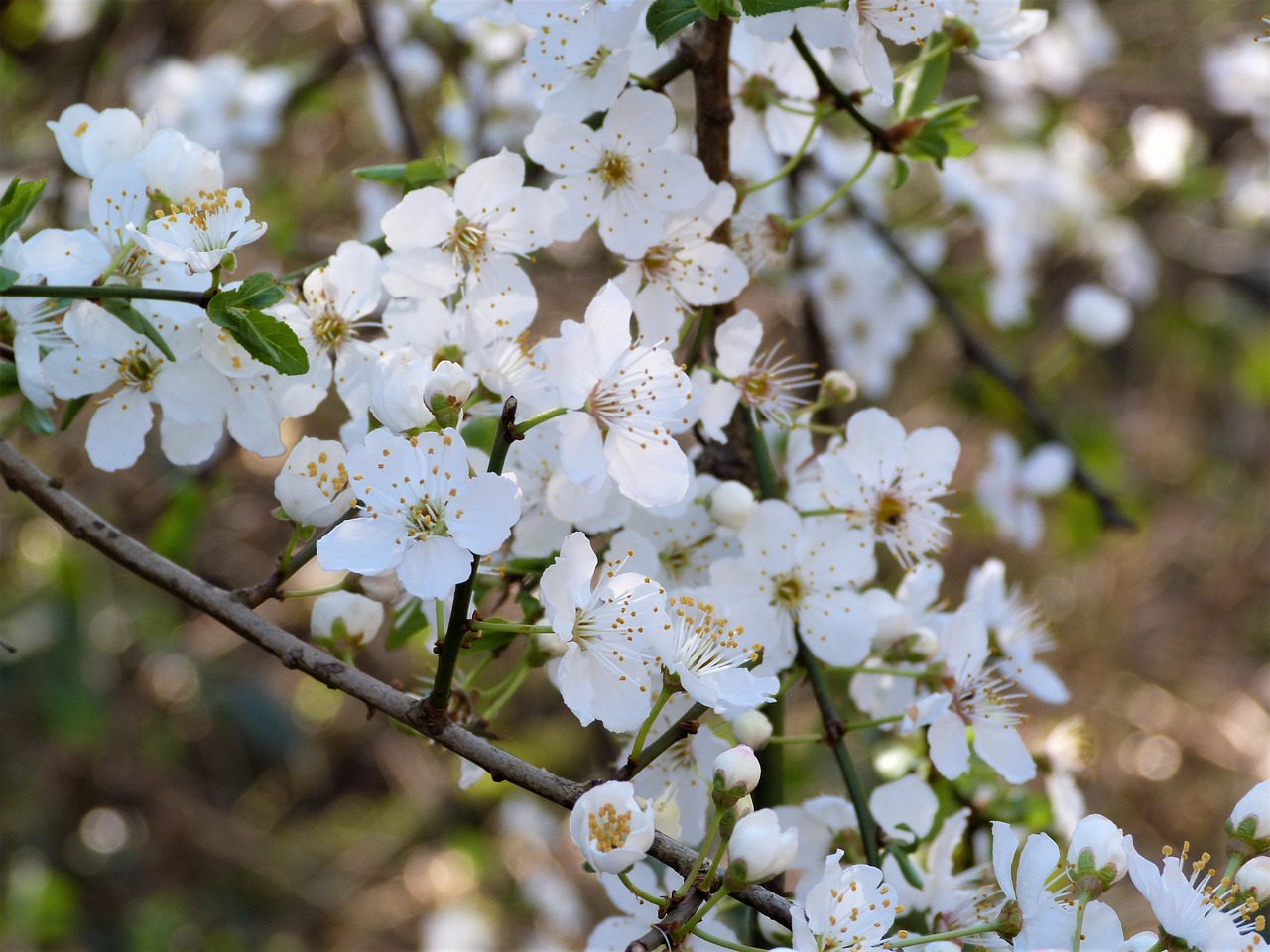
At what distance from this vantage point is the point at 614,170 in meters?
1.21

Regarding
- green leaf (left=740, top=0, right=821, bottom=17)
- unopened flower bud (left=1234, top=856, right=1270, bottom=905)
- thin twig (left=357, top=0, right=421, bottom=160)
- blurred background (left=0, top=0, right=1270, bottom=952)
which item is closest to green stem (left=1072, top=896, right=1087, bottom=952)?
unopened flower bud (left=1234, top=856, right=1270, bottom=905)

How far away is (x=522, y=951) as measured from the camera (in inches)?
137

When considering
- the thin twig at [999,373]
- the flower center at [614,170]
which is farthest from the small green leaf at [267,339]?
the thin twig at [999,373]

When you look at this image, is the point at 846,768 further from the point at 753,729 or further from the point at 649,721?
the point at 649,721

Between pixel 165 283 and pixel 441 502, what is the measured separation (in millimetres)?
373

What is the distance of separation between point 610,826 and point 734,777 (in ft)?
0.39

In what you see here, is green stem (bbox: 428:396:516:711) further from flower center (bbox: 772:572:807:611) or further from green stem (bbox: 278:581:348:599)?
flower center (bbox: 772:572:807:611)

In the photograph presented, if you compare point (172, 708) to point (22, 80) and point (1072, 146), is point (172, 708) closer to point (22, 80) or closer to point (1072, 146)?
point (22, 80)

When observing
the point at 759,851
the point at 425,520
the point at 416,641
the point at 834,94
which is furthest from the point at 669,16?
the point at 416,641

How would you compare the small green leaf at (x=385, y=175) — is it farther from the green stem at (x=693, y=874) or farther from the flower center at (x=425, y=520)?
the green stem at (x=693, y=874)

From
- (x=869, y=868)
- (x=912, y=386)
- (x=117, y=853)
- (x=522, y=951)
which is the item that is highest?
(x=869, y=868)

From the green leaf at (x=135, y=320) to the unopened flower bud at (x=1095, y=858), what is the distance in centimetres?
88

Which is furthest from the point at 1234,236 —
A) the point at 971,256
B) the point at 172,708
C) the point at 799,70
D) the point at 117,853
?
the point at 117,853

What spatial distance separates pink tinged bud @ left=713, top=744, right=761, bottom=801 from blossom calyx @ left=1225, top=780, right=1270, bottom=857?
42 centimetres
